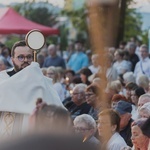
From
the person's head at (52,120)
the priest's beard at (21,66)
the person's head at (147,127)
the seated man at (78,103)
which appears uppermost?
the person's head at (52,120)

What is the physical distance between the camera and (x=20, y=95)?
496cm

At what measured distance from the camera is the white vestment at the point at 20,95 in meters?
4.84

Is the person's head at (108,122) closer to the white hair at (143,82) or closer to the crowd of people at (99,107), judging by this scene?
the crowd of people at (99,107)

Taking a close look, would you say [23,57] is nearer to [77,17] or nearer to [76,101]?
[76,101]

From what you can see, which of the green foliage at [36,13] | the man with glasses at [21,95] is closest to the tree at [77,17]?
the green foliage at [36,13]

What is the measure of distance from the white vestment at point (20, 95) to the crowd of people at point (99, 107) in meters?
0.44

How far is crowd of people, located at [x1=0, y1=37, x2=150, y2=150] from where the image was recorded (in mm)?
1694

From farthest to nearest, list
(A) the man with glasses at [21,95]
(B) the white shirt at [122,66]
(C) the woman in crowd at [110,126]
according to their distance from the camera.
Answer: (B) the white shirt at [122,66], (C) the woman in crowd at [110,126], (A) the man with glasses at [21,95]

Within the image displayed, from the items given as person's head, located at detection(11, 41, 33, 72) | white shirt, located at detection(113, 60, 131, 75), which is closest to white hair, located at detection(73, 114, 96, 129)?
person's head, located at detection(11, 41, 33, 72)

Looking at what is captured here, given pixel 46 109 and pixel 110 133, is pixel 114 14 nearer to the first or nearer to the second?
pixel 46 109

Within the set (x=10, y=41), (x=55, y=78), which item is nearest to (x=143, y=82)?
(x=55, y=78)

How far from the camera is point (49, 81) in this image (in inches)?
209

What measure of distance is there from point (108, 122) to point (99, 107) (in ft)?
7.36

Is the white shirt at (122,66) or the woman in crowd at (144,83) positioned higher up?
the woman in crowd at (144,83)
